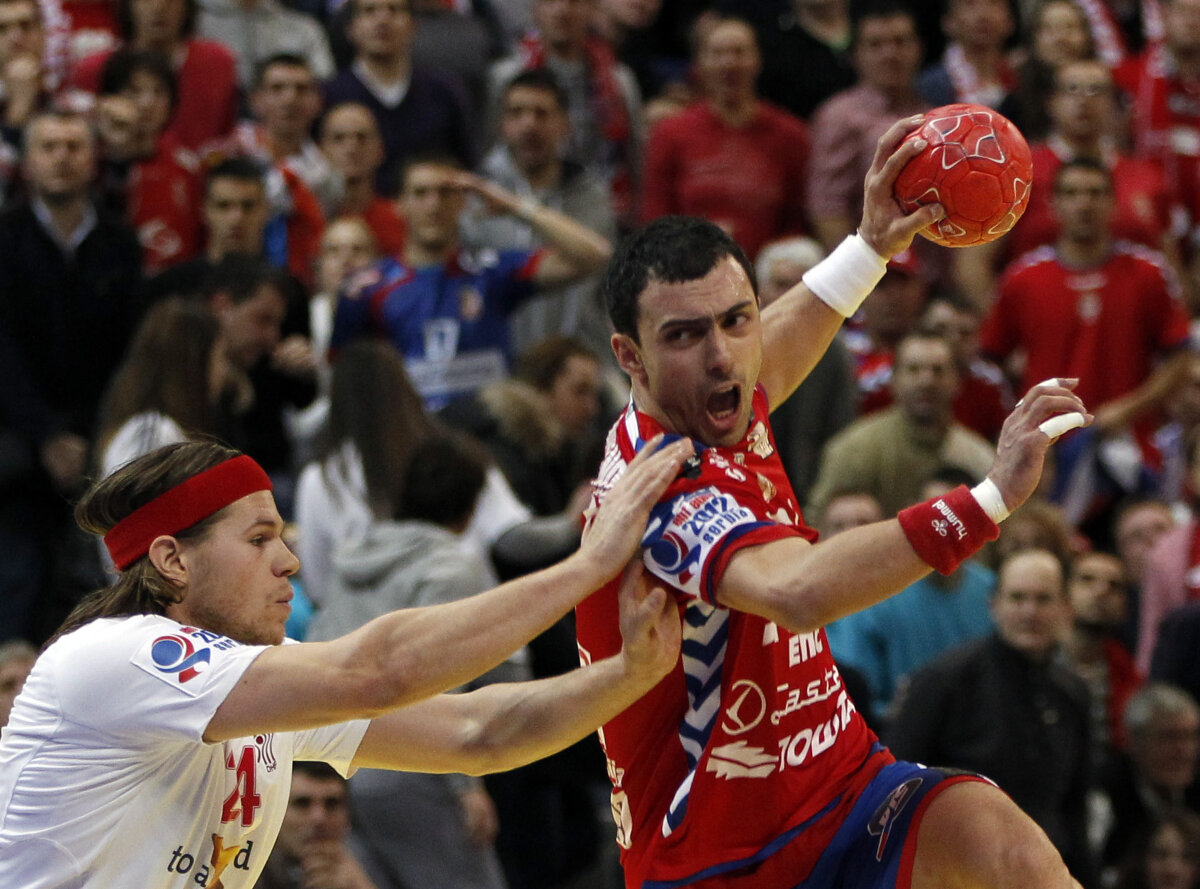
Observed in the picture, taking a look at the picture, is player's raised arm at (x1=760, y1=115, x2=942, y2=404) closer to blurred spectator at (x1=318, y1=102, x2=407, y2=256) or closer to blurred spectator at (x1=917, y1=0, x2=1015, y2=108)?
blurred spectator at (x1=318, y1=102, x2=407, y2=256)

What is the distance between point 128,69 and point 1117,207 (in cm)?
548

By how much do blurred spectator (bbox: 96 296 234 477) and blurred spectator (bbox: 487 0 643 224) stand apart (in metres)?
3.60

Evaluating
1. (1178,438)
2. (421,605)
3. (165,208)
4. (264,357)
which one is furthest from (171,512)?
(1178,438)

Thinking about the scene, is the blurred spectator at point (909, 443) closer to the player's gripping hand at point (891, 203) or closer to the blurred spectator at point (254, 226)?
the blurred spectator at point (254, 226)

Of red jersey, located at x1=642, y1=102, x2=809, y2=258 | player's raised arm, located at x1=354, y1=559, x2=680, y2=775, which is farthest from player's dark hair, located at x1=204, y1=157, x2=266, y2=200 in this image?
player's raised arm, located at x1=354, y1=559, x2=680, y2=775

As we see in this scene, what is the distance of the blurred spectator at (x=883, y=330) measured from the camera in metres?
9.84

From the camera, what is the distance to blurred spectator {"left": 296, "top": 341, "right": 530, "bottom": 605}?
767 cm

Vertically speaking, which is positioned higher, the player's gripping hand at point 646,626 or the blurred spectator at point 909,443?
the player's gripping hand at point 646,626

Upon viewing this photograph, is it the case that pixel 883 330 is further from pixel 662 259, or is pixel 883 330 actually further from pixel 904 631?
pixel 662 259

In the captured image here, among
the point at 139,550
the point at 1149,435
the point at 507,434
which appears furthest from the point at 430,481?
the point at 1149,435

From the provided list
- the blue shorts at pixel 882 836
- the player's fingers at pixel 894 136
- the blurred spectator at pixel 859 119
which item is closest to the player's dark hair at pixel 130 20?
the blurred spectator at pixel 859 119

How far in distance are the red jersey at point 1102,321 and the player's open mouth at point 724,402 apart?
578 cm

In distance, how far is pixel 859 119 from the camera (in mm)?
10938

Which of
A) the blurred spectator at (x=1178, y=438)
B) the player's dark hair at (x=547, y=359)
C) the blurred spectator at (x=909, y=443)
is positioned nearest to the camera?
the player's dark hair at (x=547, y=359)
